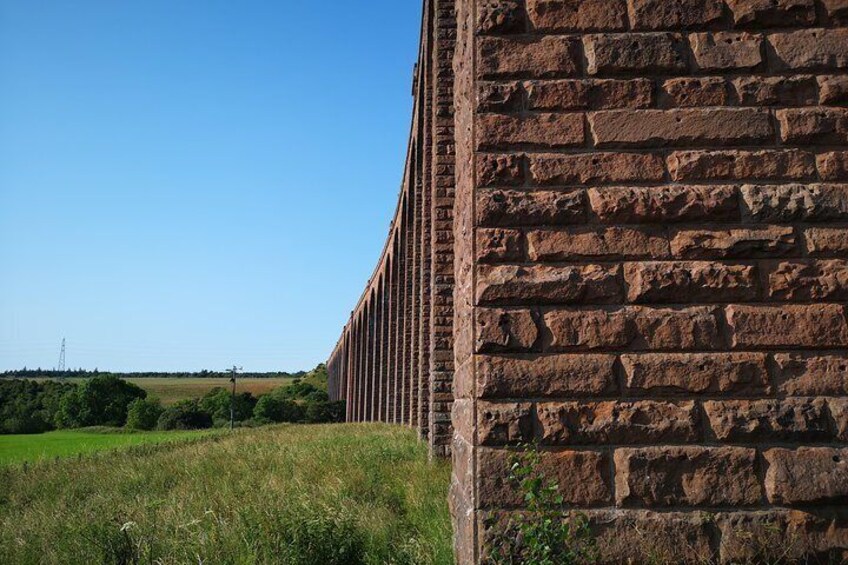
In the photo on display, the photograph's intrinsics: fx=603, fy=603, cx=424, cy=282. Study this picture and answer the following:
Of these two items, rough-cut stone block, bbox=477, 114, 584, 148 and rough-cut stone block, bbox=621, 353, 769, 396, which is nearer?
rough-cut stone block, bbox=621, 353, 769, 396

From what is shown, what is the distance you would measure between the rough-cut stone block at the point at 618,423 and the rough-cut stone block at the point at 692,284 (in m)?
0.40

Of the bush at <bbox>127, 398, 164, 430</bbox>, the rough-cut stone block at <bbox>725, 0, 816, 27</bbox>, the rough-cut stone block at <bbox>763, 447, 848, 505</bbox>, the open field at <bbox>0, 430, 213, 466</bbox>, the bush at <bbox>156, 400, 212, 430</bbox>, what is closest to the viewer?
the rough-cut stone block at <bbox>763, 447, 848, 505</bbox>

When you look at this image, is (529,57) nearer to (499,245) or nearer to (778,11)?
(499,245)

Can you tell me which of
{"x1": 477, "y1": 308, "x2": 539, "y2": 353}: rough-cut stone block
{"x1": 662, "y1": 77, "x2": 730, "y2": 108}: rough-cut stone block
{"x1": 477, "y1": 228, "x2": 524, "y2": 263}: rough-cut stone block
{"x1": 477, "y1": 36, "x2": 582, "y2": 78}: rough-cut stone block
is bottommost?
{"x1": 477, "y1": 308, "x2": 539, "y2": 353}: rough-cut stone block

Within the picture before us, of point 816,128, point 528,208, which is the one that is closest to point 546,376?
point 528,208

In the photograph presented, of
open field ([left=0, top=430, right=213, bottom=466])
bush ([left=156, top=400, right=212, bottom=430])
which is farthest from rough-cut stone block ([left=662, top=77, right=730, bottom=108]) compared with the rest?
bush ([left=156, top=400, right=212, bottom=430])

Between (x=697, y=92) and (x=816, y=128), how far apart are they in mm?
478

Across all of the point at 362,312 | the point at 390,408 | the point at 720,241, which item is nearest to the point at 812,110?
the point at 720,241

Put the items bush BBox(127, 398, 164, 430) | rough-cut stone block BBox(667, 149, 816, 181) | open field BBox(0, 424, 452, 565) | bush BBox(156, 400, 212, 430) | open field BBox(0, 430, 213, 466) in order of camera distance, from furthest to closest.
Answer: bush BBox(156, 400, 212, 430)
bush BBox(127, 398, 164, 430)
open field BBox(0, 430, 213, 466)
open field BBox(0, 424, 452, 565)
rough-cut stone block BBox(667, 149, 816, 181)

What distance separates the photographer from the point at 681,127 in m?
2.39

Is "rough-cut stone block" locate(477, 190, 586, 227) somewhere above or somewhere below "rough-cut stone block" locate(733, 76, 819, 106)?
below

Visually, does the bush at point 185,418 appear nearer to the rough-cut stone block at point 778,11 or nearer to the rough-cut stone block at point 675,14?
the rough-cut stone block at point 675,14

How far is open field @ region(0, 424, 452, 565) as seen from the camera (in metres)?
3.00

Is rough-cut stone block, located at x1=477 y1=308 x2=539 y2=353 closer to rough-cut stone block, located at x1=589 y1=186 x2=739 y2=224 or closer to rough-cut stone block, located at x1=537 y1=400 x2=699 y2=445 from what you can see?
rough-cut stone block, located at x1=537 y1=400 x2=699 y2=445
